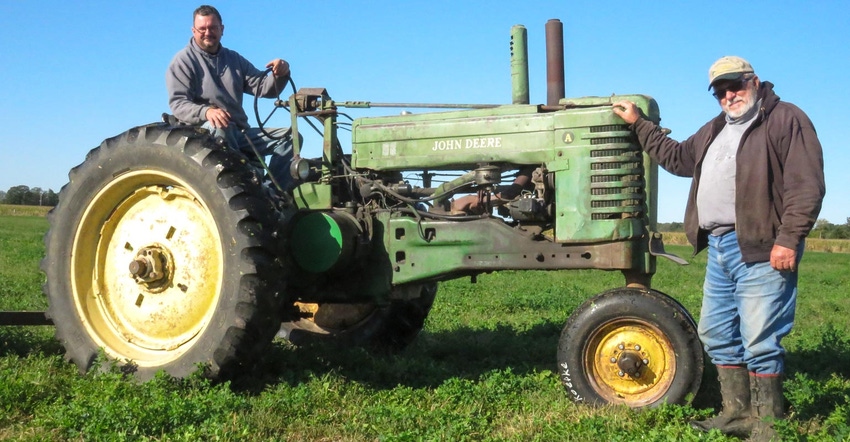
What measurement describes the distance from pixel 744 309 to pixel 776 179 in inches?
26.9

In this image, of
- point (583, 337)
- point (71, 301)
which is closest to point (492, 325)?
point (583, 337)

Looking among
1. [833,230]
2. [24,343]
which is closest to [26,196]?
[833,230]

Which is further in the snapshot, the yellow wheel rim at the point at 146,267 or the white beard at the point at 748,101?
the yellow wheel rim at the point at 146,267

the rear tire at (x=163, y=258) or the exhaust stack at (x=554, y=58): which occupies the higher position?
the exhaust stack at (x=554, y=58)

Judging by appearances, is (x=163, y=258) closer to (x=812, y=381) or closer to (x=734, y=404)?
(x=734, y=404)

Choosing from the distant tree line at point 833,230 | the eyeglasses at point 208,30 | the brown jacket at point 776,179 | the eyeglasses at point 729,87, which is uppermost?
the eyeglasses at point 208,30

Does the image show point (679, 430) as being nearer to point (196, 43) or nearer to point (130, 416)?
point (130, 416)

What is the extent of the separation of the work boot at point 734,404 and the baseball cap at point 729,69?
1561 millimetres

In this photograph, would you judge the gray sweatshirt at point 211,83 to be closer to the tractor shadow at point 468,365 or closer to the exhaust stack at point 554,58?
the tractor shadow at point 468,365

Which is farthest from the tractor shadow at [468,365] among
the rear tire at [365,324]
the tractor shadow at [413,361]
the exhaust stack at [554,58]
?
the exhaust stack at [554,58]

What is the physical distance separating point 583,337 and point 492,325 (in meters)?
3.59

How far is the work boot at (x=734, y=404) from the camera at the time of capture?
4.62 meters

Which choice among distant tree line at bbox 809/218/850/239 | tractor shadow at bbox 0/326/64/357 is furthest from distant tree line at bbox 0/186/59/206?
tractor shadow at bbox 0/326/64/357

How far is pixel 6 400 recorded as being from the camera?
15.5 feet
